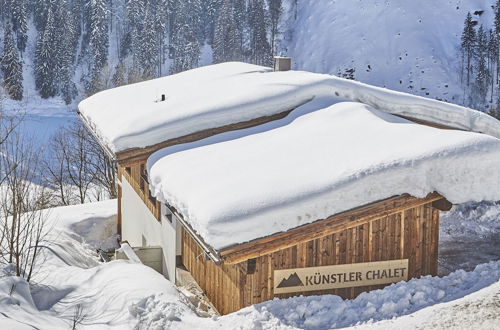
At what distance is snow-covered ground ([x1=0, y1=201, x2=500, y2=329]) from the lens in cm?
1138

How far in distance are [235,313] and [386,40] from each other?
86.2 metres

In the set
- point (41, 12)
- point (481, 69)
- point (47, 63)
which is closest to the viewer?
point (481, 69)

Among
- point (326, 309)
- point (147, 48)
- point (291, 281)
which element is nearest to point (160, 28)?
point (147, 48)

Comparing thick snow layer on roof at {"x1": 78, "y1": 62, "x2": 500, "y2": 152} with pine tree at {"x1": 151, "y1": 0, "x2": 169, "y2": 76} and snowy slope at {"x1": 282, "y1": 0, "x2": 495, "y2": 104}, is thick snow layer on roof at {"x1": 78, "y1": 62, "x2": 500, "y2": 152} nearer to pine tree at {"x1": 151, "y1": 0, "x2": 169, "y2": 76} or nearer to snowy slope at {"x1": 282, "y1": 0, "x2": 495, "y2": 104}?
snowy slope at {"x1": 282, "y1": 0, "x2": 495, "y2": 104}

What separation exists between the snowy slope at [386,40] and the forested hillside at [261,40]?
150mm

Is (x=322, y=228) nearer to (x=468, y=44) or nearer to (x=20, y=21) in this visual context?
(x=468, y=44)

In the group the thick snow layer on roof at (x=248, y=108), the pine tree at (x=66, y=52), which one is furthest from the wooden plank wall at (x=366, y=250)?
the pine tree at (x=66, y=52)

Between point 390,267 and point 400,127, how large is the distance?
321 cm

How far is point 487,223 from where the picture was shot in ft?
69.2

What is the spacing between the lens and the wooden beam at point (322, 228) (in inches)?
446

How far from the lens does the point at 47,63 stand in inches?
3228

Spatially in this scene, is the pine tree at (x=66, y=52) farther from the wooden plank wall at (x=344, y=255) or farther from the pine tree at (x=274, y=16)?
the wooden plank wall at (x=344, y=255)

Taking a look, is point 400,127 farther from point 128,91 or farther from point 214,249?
point 128,91

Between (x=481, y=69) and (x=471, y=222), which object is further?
(x=481, y=69)
